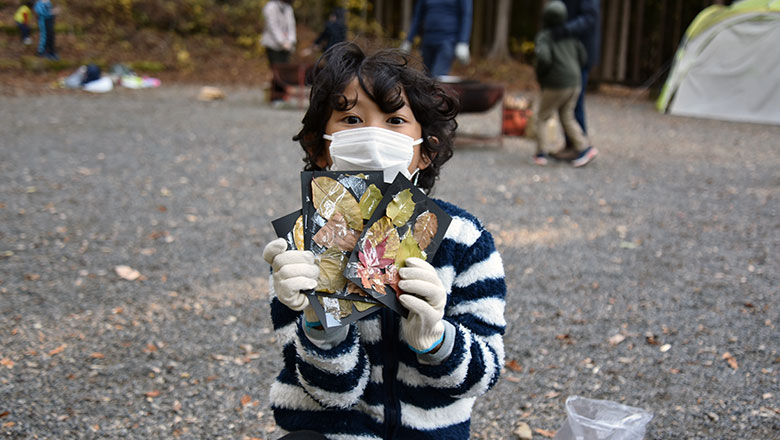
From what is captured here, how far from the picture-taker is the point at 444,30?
28.4 feet

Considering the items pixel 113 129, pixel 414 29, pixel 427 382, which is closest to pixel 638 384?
pixel 427 382

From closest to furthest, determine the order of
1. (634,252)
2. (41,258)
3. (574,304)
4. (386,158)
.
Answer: (386,158), (574,304), (41,258), (634,252)

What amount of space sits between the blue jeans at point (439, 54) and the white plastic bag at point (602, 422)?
671 cm

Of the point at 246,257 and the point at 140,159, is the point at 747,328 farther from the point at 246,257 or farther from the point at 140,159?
the point at 140,159

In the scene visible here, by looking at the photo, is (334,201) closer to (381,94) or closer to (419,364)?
(381,94)

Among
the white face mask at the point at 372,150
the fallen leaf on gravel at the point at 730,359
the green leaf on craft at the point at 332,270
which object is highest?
the white face mask at the point at 372,150

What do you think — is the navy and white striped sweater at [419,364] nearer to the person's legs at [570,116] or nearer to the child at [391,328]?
the child at [391,328]

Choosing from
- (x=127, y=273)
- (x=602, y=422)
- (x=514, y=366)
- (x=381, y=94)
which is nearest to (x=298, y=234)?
(x=381, y=94)

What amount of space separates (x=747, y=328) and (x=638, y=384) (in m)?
0.95

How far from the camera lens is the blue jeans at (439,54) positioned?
28.5 feet

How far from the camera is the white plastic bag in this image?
91.3 inches

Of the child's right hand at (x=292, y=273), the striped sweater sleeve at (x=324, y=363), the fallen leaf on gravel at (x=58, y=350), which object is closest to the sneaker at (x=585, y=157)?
the fallen leaf on gravel at (x=58, y=350)

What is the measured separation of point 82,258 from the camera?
4391mm

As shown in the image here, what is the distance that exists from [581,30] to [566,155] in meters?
1.46
